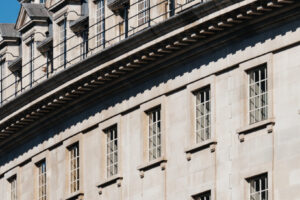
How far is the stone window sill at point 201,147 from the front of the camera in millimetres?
76312

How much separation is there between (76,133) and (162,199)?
8886mm

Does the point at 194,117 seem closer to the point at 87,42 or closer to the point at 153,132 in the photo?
the point at 153,132

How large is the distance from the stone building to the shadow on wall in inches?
2.4

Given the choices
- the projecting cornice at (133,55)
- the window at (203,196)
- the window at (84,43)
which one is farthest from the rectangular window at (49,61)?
the window at (203,196)

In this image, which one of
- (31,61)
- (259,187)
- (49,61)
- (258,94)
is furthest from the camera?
(31,61)

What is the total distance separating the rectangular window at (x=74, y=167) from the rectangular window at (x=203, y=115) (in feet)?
34.6

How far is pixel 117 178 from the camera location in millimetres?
82625

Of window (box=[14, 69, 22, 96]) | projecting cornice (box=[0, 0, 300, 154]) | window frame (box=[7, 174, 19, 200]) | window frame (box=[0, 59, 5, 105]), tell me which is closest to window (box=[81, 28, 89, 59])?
projecting cornice (box=[0, 0, 300, 154])

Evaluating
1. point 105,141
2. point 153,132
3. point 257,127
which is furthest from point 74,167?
point 257,127

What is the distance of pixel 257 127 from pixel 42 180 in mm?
19017

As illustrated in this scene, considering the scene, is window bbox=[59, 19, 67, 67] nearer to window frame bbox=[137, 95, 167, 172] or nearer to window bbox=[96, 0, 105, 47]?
window bbox=[96, 0, 105, 47]

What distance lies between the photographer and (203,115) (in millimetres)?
77688

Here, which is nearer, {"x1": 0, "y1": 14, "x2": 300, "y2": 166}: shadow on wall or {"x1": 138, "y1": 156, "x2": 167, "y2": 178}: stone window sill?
Answer: {"x1": 0, "y1": 14, "x2": 300, "y2": 166}: shadow on wall

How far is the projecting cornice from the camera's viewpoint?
245 feet
